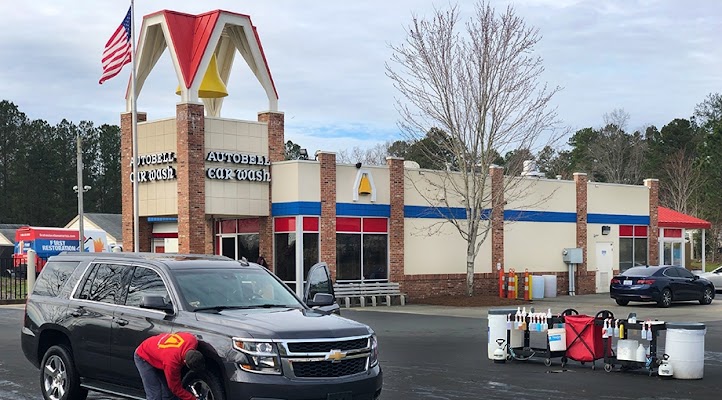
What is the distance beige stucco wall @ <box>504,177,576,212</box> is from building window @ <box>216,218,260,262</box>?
980 centimetres

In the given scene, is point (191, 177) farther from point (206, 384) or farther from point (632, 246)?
point (206, 384)

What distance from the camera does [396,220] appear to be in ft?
107

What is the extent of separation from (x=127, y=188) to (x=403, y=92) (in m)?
10.7

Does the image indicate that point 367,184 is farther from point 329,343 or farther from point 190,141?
point 329,343

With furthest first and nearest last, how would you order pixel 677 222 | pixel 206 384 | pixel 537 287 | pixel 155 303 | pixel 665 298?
pixel 677 222, pixel 537 287, pixel 665 298, pixel 155 303, pixel 206 384

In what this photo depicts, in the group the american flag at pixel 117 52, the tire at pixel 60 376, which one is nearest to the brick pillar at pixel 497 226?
the american flag at pixel 117 52

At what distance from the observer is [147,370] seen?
8.22 metres

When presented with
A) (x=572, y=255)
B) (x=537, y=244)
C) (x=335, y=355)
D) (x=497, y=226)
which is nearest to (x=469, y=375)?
(x=335, y=355)

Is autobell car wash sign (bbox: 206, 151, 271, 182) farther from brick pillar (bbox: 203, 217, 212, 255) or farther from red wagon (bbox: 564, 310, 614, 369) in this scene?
red wagon (bbox: 564, 310, 614, 369)

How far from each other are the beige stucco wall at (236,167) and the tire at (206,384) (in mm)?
Answer: 21834

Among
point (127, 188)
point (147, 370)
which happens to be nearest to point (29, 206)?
point (127, 188)

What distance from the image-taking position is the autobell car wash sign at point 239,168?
99.3 feet

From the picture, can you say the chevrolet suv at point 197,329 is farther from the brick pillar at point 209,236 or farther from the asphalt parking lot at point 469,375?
the brick pillar at point 209,236

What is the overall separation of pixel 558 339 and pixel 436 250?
19.1 meters
